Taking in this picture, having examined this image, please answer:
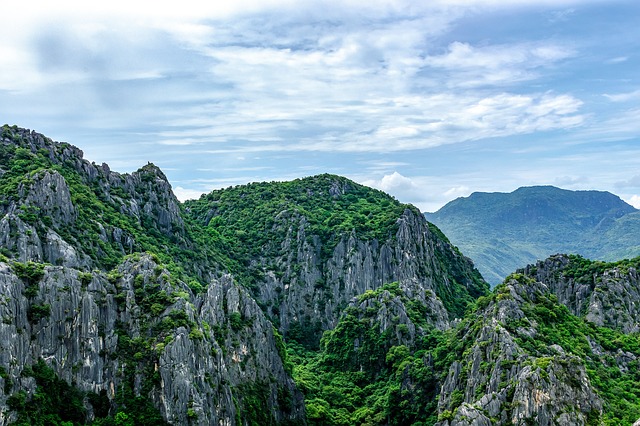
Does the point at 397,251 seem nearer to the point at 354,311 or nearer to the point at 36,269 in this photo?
the point at 354,311

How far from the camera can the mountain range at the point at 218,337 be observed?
242 feet

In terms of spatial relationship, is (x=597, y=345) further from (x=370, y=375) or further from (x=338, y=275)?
(x=338, y=275)

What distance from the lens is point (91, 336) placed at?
78.3m

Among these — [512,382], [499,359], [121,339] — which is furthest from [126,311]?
[512,382]

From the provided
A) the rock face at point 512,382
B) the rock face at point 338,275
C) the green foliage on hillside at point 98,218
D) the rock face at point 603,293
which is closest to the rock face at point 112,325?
the green foliage on hillside at point 98,218

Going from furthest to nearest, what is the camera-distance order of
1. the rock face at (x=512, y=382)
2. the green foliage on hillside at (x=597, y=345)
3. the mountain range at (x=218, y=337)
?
the green foliage on hillside at (x=597, y=345) → the mountain range at (x=218, y=337) → the rock face at (x=512, y=382)

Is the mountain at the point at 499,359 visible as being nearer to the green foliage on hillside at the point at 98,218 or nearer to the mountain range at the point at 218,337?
the mountain range at the point at 218,337

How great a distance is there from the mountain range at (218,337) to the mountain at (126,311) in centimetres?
26

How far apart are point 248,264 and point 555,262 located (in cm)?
9206

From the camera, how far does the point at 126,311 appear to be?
8400 centimetres

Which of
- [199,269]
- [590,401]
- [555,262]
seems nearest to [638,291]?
[555,262]

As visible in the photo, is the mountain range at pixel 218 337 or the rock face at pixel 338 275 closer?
the mountain range at pixel 218 337

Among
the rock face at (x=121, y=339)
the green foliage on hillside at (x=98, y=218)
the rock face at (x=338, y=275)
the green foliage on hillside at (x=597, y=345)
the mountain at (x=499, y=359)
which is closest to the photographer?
the rock face at (x=121, y=339)

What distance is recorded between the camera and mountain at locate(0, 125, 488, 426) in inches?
2901
